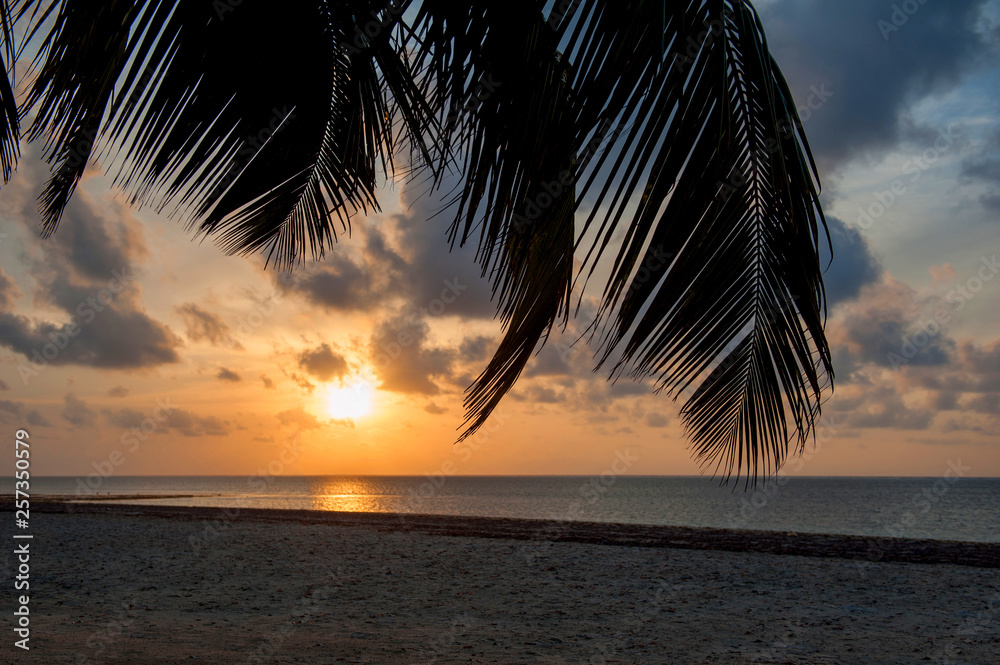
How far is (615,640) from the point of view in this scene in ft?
20.1

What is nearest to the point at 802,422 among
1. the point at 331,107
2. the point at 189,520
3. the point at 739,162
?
the point at 739,162

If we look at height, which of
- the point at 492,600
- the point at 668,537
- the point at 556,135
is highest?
the point at 556,135

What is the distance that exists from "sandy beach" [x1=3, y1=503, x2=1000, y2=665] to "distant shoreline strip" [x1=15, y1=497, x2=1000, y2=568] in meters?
0.15

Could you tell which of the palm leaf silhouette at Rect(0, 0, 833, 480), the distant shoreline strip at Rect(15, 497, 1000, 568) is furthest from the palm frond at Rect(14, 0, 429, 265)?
the distant shoreline strip at Rect(15, 497, 1000, 568)

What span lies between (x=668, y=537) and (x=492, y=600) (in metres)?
7.63

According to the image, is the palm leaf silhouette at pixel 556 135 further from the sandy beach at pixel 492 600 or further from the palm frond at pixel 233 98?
the sandy beach at pixel 492 600

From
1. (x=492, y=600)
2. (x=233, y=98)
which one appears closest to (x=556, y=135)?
(x=233, y=98)

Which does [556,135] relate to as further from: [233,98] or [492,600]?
[492,600]

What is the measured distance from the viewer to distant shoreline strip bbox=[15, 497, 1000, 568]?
11.8m

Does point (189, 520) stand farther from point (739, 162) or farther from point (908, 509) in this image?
point (908, 509)

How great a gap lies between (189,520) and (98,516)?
331 centimetres

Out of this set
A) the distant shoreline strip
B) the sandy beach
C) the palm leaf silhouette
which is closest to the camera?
the palm leaf silhouette

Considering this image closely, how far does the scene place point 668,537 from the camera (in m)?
14.2

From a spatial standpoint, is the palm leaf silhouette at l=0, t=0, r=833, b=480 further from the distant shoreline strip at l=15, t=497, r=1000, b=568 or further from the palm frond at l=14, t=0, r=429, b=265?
the distant shoreline strip at l=15, t=497, r=1000, b=568
